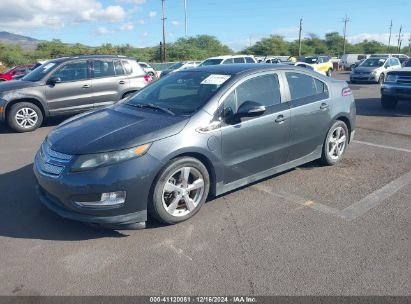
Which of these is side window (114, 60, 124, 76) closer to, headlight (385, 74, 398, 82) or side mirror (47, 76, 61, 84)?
side mirror (47, 76, 61, 84)

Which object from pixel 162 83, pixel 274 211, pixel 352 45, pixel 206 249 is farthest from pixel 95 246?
pixel 352 45

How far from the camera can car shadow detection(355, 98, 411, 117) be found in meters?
10.4

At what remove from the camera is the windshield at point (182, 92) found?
4.09 m

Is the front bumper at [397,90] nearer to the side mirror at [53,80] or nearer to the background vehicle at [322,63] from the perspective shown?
the side mirror at [53,80]

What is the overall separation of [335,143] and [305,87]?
111 centimetres

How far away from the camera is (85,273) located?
2969 millimetres

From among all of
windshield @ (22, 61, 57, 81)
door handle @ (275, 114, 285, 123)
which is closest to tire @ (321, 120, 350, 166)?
door handle @ (275, 114, 285, 123)

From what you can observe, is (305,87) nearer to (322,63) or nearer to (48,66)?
(48,66)

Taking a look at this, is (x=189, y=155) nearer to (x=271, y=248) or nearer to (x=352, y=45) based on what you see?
(x=271, y=248)

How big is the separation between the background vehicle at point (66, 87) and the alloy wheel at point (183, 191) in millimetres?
6171

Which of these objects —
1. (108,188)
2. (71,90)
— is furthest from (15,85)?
(108,188)

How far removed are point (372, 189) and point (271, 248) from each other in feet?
6.90

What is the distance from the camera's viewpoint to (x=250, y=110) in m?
3.96

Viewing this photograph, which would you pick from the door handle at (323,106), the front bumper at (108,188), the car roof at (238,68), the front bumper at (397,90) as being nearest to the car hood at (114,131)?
the front bumper at (108,188)
